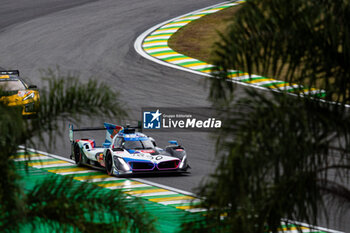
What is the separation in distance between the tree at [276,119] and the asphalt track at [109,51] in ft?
25.2

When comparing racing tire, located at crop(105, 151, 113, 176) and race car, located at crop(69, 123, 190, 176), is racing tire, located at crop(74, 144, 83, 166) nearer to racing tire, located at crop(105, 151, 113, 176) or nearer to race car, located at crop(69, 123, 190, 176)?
race car, located at crop(69, 123, 190, 176)

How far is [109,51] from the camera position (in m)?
28.9

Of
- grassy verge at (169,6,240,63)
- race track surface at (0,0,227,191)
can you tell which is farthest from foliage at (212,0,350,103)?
grassy verge at (169,6,240,63)

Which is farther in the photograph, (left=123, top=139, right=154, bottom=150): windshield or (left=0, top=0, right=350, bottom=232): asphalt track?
(left=0, top=0, right=350, bottom=232): asphalt track

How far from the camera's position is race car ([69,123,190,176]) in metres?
15.5

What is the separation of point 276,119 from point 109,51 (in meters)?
24.2

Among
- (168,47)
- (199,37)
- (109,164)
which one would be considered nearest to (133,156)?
(109,164)

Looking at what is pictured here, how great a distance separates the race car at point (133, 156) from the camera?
15.5m

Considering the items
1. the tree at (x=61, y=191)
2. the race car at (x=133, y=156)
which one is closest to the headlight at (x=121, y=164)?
the race car at (x=133, y=156)

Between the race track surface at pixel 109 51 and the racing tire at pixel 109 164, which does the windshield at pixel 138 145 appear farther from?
the race track surface at pixel 109 51

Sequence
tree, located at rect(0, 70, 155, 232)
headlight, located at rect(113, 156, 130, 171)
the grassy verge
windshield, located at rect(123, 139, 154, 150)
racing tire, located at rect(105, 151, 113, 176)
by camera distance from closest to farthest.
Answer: tree, located at rect(0, 70, 155, 232) → headlight, located at rect(113, 156, 130, 171) → racing tire, located at rect(105, 151, 113, 176) → windshield, located at rect(123, 139, 154, 150) → the grassy verge

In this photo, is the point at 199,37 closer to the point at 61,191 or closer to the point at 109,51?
the point at 109,51

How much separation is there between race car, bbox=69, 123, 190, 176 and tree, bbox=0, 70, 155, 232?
365 inches

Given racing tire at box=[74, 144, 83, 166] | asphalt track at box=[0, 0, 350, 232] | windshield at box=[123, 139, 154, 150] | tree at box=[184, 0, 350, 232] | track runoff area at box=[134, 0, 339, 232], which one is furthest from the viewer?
track runoff area at box=[134, 0, 339, 232]
